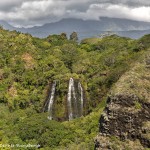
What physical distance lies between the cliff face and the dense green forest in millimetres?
14849

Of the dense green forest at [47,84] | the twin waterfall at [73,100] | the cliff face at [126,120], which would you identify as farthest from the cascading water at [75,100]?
the cliff face at [126,120]

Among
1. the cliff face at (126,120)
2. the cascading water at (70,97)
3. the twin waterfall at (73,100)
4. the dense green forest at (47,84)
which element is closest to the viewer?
the cliff face at (126,120)

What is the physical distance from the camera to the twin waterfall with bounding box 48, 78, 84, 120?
5441 cm

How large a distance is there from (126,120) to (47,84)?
3963 cm

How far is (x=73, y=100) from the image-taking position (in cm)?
5588

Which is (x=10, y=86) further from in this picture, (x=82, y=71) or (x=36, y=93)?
(x=82, y=71)

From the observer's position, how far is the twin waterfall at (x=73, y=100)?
54.4 meters

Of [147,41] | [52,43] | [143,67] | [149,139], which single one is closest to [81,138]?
[143,67]

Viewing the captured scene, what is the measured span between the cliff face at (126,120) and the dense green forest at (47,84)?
14.8m

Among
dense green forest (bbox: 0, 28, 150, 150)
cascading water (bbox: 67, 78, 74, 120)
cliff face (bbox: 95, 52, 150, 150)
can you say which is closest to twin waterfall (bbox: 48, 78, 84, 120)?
cascading water (bbox: 67, 78, 74, 120)

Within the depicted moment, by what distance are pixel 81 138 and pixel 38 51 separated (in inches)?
1316

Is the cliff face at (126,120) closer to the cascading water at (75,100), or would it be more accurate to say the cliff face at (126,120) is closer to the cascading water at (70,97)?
the cascading water at (70,97)

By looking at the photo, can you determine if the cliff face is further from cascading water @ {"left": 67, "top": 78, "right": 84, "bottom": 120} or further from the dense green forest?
cascading water @ {"left": 67, "top": 78, "right": 84, "bottom": 120}

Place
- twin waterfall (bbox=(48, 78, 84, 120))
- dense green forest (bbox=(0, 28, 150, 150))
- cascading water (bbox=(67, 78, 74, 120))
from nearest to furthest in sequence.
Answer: dense green forest (bbox=(0, 28, 150, 150)), cascading water (bbox=(67, 78, 74, 120)), twin waterfall (bbox=(48, 78, 84, 120))
